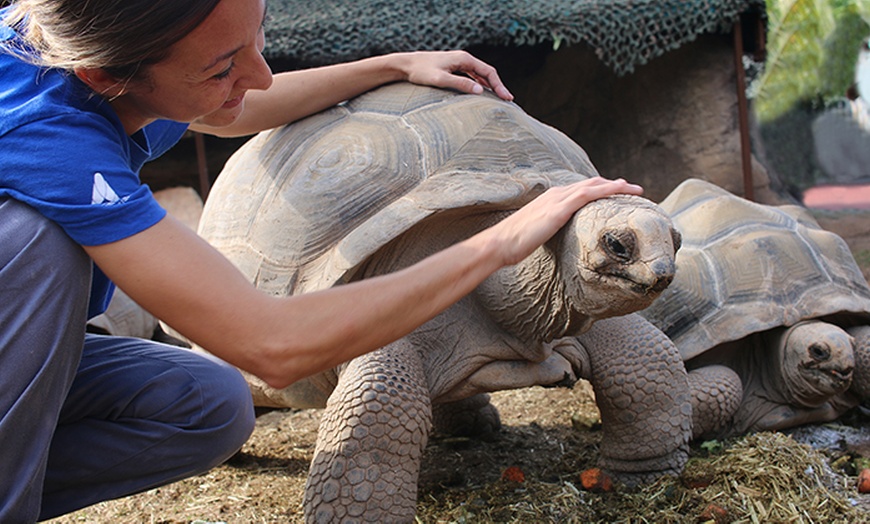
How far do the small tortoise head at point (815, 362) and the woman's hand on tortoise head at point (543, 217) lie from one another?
4.65ft

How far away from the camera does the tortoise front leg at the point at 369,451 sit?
2078 mm

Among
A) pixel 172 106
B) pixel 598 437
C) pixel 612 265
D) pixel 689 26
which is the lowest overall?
pixel 598 437

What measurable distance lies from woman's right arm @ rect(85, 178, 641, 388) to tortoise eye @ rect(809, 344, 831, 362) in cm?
186

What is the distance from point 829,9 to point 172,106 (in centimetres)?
1586

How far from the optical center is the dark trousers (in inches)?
60.2

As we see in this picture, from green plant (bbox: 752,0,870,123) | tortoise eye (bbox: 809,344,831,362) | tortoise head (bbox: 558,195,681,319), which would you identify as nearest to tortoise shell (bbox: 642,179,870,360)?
tortoise eye (bbox: 809,344,831,362)

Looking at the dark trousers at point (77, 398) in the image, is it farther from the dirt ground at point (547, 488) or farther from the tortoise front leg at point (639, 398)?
the tortoise front leg at point (639, 398)

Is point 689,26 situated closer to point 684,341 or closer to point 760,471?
point 684,341

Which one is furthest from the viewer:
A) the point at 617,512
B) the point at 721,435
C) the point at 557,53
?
the point at 557,53

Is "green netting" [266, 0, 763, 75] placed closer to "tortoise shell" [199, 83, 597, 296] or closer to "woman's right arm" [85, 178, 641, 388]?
"tortoise shell" [199, 83, 597, 296]

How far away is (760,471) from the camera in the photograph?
8.37 ft

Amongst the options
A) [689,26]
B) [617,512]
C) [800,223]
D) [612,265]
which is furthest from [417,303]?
[689,26]

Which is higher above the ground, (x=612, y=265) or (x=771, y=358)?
(x=612, y=265)

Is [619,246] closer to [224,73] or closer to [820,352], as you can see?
[224,73]
